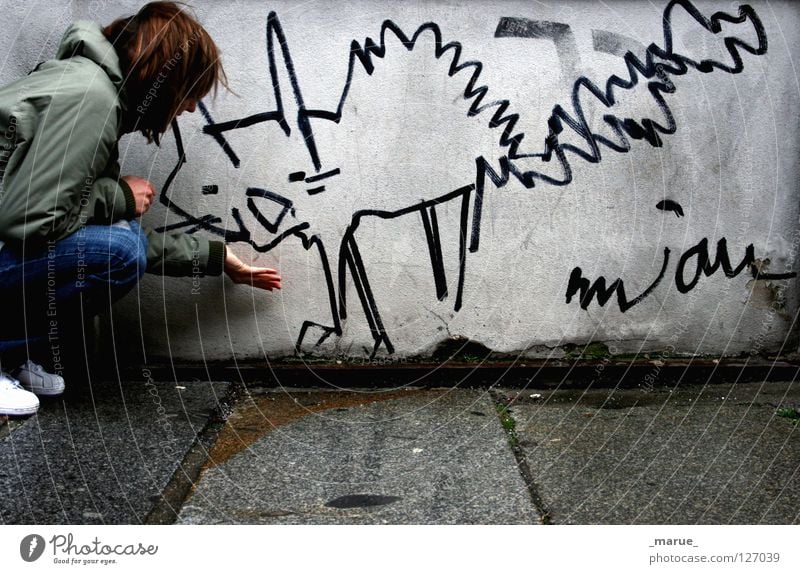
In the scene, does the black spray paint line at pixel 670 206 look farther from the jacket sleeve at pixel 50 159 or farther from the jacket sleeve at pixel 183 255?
the jacket sleeve at pixel 50 159

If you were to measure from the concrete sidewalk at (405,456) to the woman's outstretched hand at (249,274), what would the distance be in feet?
1.35

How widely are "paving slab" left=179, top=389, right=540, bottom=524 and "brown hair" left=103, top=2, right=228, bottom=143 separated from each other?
110 centimetres

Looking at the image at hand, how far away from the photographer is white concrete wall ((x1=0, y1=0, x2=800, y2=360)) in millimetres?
3348

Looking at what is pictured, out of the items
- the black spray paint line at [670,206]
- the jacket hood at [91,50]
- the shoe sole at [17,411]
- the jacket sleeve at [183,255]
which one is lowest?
the shoe sole at [17,411]

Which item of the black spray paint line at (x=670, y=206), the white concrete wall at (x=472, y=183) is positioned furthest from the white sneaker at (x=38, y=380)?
the black spray paint line at (x=670, y=206)

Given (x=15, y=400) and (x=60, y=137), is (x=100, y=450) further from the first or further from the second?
(x=60, y=137)

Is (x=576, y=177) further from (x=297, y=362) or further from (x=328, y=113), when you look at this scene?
(x=297, y=362)

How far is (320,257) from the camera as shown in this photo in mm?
3479

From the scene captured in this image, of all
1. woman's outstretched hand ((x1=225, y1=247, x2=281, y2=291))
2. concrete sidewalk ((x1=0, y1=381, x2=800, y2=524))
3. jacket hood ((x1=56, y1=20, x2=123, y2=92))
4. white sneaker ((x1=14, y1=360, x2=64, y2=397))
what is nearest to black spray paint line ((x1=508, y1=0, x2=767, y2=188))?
concrete sidewalk ((x1=0, y1=381, x2=800, y2=524))

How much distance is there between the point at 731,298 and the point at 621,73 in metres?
0.98

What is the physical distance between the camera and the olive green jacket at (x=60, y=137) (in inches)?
106

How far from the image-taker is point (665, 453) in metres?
2.75

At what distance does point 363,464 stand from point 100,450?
0.78 metres

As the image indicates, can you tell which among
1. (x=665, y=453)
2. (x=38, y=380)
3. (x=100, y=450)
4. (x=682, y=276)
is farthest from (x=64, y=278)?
(x=682, y=276)
